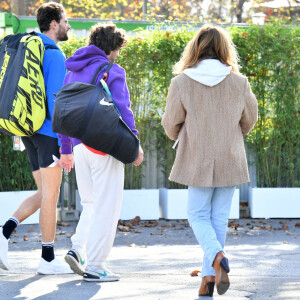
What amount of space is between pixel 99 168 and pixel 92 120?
0.40 m

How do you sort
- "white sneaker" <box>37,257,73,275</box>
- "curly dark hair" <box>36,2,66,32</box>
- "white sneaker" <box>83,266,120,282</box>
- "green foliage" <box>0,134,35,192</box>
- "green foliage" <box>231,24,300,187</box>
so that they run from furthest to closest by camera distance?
"green foliage" <box>231,24,300,187</box>, "green foliage" <box>0,134,35,192</box>, "curly dark hair" <box>36,2,66,32</box>, "white sneaker" <box>37,257,73,275</box>, "white sneaker" <box>83,266,120,282</box>

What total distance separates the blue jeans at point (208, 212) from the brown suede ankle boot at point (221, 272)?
0.55ft

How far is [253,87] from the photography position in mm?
9289

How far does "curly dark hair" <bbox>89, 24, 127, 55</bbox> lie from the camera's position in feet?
17.0

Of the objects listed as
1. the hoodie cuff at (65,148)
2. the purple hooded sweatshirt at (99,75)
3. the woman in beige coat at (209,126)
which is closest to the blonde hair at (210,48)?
the woman in beige coat at (209,126)

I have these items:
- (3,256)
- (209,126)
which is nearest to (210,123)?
(209,126)

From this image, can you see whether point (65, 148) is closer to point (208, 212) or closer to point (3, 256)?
point (3, 256)

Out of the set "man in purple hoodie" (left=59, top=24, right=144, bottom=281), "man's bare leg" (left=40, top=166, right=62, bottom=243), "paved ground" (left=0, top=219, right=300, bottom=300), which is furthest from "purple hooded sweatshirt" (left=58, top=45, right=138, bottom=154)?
"paved ground" (left=0, top=219, right=300, bottom=300)

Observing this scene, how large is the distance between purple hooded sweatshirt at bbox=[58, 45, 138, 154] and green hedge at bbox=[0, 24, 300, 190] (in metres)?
3.87

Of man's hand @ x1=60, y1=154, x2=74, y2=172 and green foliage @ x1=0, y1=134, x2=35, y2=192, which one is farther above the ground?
Answer: man's hand @ x1=60, y1=154, x2=74, y2=172

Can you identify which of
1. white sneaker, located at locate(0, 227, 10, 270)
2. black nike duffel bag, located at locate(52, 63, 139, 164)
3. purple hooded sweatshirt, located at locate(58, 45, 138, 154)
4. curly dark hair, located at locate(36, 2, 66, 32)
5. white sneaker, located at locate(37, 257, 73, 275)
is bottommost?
white sneaker, located at locate(37, 257, 73, 275)

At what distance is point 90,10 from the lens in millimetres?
34406

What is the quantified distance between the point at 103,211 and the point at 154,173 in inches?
185

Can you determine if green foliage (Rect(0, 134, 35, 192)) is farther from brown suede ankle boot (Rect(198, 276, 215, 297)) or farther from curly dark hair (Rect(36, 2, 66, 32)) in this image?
brown suede ankle boot (Rect(198, 276, 215, 297))
